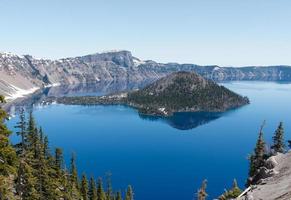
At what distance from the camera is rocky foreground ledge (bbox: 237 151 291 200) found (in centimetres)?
4430

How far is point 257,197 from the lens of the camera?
47312 millimetres

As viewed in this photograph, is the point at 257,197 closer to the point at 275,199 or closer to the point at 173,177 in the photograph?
the point at 275,199

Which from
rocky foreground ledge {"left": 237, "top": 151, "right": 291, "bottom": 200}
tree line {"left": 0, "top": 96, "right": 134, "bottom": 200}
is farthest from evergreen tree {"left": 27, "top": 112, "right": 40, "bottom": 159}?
rocky foreground ledge {"left": 237, "top": 151, "right": 291, "bottom": 200}

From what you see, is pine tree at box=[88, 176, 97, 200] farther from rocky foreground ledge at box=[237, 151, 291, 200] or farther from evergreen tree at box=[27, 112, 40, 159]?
rocky foreground ledge at box=[237, 151, 291, 200]

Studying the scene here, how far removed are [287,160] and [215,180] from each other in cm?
12464

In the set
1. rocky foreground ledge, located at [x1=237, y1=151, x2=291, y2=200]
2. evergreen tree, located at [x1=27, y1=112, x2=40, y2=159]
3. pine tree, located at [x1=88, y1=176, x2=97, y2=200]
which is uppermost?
rocky foreground ledge, located at [x1=237, y1=151, x2=291, y2=200]

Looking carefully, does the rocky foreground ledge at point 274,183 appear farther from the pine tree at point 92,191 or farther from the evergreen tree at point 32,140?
the evergreen tree at point 32,140

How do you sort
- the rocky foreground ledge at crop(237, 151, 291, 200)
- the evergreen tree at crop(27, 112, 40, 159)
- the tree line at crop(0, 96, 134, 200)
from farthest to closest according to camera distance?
the evergreen tree at crop(27, 112, 40, 159)
the rocky foreground ledge at crop(237, 151, 291, 200)
the tree line at crop(0, 96, 134, 200)

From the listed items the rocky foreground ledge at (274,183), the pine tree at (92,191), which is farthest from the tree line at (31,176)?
the rocky foreground ledge at (274,183)

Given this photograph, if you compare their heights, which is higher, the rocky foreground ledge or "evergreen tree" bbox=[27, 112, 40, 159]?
the rocky foreground ledge

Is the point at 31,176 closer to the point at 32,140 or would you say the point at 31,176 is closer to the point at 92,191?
the point at 32,140

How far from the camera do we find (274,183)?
174 ft

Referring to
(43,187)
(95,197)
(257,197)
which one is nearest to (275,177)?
(257,197)

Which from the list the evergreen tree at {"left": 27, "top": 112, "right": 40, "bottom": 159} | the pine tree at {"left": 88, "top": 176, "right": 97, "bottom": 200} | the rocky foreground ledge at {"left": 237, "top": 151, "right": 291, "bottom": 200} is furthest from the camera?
the pine tree at {"left": 88, "top": 176, "right": 97, "bottom": 200}
